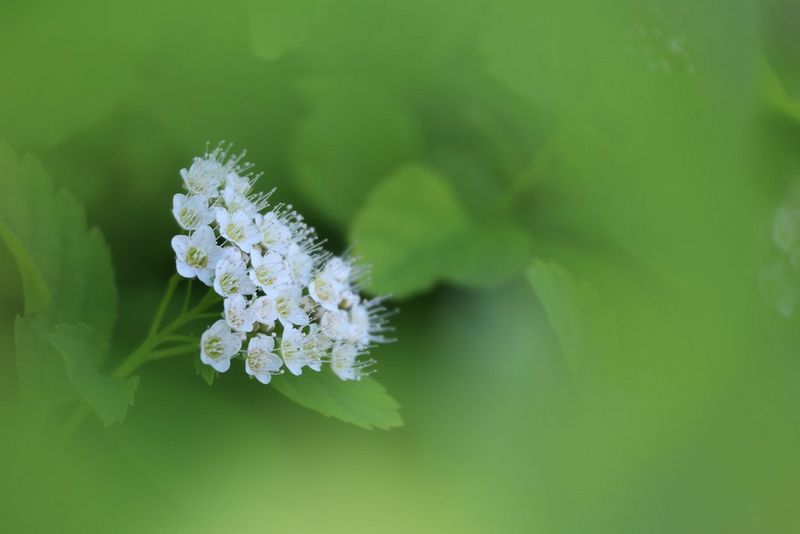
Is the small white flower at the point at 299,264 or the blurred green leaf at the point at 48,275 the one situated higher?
the small white flower at the point at 299,264

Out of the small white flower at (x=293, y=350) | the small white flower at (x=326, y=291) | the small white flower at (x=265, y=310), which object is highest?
the small white flower at (x=326, y=291)

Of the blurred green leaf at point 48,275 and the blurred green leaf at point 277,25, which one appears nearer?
the blurred green leaf at point 48,275

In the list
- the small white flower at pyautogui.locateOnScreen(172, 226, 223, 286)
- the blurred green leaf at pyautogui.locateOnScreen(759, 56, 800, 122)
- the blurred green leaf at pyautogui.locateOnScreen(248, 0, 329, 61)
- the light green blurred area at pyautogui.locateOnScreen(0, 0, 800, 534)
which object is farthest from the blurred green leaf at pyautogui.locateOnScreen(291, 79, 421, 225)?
the blurred green leaf at pyautogui.locateOnScreen(759, 56, 800, 122)

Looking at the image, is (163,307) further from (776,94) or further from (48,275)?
(776,94)

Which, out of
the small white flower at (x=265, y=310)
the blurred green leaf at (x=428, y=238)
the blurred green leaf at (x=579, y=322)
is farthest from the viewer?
the blurred green leaf at (x=428, y=238)

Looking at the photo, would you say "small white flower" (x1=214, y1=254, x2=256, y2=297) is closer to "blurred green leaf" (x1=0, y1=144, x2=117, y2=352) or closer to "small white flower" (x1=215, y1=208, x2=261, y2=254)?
"small white flower" (x1=215, y1=208, x2=261, y2=254)

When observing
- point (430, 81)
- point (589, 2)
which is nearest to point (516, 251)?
point (430, 81)

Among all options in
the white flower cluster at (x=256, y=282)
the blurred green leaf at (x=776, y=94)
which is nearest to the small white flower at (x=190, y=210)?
the white flower cluster at (x=256, y=282)

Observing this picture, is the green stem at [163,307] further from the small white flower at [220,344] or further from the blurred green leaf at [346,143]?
the blurred green leaf at [346,143]
